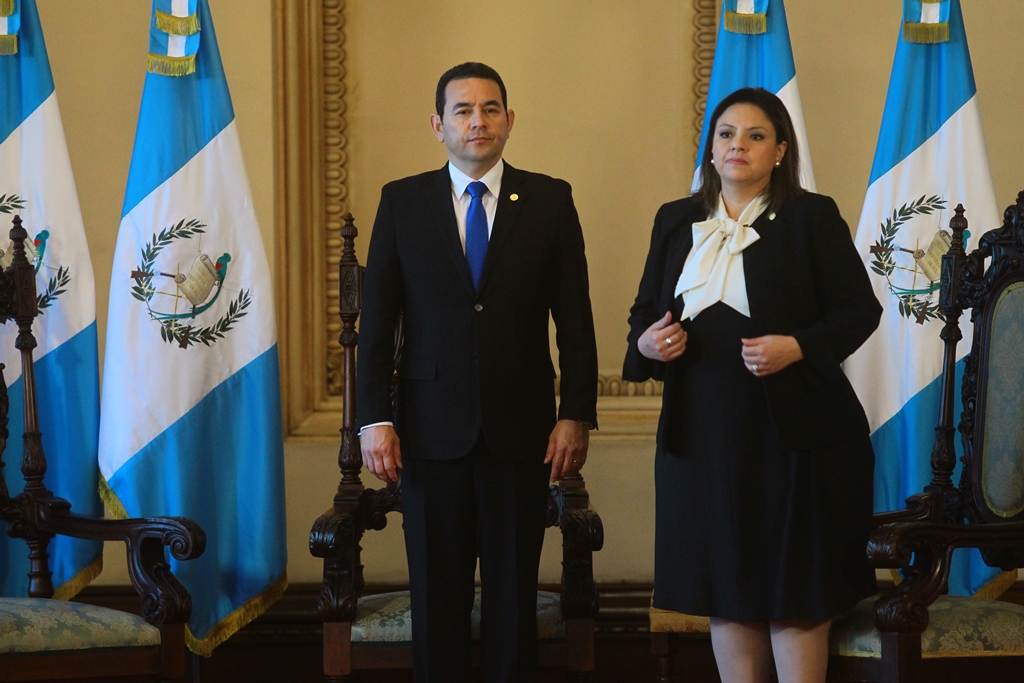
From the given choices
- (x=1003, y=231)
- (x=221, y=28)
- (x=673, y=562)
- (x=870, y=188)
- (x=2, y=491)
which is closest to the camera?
(x=673, y=562)

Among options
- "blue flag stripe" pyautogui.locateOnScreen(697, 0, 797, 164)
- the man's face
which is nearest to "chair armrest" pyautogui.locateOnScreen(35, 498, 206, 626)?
the man's face

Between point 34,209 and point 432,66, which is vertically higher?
point 432,66

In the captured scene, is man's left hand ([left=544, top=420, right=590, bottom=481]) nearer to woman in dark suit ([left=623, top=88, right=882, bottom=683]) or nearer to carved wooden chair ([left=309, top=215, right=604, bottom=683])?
woman in dark suit ([left=623, top=88, right=882, bottom=683])

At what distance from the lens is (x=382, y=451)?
220cm

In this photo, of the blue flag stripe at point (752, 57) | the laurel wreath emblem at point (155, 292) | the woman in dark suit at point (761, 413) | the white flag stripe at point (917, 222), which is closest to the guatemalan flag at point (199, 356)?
the laurel wreath emblem at point (155, 292)

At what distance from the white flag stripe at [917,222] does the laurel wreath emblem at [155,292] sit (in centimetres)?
207

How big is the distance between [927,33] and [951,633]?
2057 millimetres

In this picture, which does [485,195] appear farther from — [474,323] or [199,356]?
[199,356]

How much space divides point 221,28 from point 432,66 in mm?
786

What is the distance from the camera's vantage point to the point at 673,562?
2.09m

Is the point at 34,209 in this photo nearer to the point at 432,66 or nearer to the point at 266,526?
the point at 266,526

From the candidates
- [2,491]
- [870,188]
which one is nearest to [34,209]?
[2,491]

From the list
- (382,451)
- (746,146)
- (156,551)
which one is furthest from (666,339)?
(156,551)

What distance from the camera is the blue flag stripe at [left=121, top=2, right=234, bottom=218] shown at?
10.5 ft
